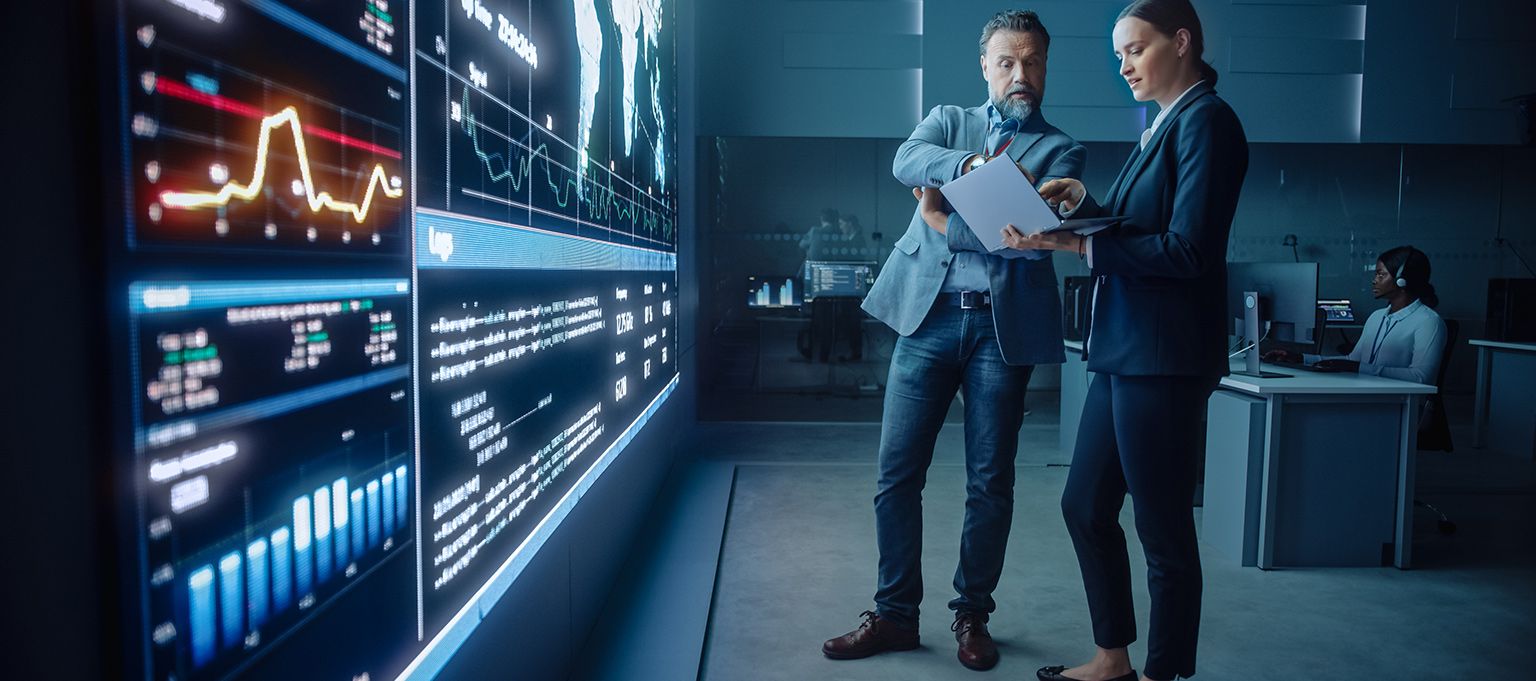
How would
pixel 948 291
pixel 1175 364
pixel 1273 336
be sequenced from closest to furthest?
1. pixel 1175 364
2. pixel 948 291
3. pixel 1273 336

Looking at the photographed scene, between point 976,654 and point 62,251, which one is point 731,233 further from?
point 62,251

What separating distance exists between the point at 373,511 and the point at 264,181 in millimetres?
419

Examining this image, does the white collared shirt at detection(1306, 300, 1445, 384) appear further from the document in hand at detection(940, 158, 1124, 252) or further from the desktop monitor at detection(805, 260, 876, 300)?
the desktop monitor at detection(805, 260, 876, 300)

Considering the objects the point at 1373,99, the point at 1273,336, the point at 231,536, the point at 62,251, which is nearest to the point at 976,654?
the point at 231,536

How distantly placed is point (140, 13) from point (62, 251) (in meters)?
0.18

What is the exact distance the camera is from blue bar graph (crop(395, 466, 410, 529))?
1065 mm

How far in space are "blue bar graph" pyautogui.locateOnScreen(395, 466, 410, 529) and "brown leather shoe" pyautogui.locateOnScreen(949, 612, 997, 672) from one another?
1.58m

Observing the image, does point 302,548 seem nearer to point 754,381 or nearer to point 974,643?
point 974,643

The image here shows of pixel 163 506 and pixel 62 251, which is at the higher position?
pixel 62 251

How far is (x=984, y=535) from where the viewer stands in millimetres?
2217

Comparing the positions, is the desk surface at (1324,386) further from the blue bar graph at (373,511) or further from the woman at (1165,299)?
the blue bar graph at (373,511)

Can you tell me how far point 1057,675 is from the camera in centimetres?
204

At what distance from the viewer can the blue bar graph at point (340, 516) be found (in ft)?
Answer: 2.98

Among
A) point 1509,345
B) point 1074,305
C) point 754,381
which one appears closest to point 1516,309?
point 1509,345
